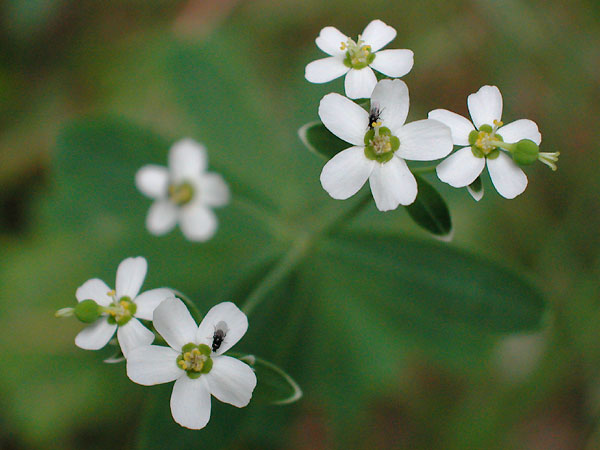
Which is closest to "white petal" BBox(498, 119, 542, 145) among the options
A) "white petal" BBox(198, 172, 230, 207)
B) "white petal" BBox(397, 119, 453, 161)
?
"white petal" BBox(397, 119, 453, 161)

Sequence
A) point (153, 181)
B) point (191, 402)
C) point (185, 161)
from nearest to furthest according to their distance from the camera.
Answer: point (191, 402) < point (153, 181) < point (185, 161)

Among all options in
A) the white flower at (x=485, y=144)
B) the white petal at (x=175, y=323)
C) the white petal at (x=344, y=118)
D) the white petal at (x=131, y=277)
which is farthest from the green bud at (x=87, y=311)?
the white flower at (x=485, y=144)

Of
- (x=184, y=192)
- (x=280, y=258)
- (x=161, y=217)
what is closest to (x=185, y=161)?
(x=184, y=192)

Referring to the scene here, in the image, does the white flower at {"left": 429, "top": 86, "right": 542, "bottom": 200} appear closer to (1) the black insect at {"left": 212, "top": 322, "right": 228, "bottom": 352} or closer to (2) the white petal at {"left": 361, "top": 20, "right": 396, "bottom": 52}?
(2) the white petal at {"left": 361, "top": 20, "right": 396, "bottom": 52}

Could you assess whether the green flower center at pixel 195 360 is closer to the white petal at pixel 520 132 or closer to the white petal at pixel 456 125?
the white petal at pixel 456 125

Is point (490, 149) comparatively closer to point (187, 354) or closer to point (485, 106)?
point (485, 106)

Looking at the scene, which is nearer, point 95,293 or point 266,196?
point 95,293

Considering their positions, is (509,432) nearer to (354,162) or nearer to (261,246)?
(261,246)
